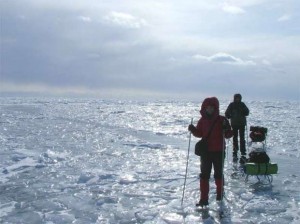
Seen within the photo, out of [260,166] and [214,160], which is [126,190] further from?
[260,166]

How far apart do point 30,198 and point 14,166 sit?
3.69m

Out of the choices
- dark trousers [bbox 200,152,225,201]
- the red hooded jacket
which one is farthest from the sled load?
the red hooded jacket

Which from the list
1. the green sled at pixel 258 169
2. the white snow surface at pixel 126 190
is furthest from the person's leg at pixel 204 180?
the green sled at pixel 258 169

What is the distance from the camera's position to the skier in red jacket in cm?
716

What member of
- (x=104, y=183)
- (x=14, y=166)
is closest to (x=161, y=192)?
(x=104, y=183)

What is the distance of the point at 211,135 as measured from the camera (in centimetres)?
725

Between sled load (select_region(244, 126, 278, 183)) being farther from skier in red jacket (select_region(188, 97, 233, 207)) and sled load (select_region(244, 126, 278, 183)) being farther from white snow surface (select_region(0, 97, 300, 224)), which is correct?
skier in red jacket (select_region(188, 97, 233, 207))

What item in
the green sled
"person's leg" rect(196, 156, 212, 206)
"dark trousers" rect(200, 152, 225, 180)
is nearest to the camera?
"person's leg" rect(196, 156, 212, 206)

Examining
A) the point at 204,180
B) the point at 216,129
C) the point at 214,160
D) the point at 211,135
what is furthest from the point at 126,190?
the point at 216,129

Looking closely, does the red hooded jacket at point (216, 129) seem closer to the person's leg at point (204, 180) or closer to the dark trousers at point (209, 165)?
the dark trousers at point (209, 165)

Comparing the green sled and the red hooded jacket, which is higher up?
the red hooded jacket

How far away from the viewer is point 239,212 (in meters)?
6.93

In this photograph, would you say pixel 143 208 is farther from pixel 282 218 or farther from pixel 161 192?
pixel 282 218

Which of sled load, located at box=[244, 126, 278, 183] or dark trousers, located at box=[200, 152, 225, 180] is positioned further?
sled load, located at box=[244, 126, 278, 183]
